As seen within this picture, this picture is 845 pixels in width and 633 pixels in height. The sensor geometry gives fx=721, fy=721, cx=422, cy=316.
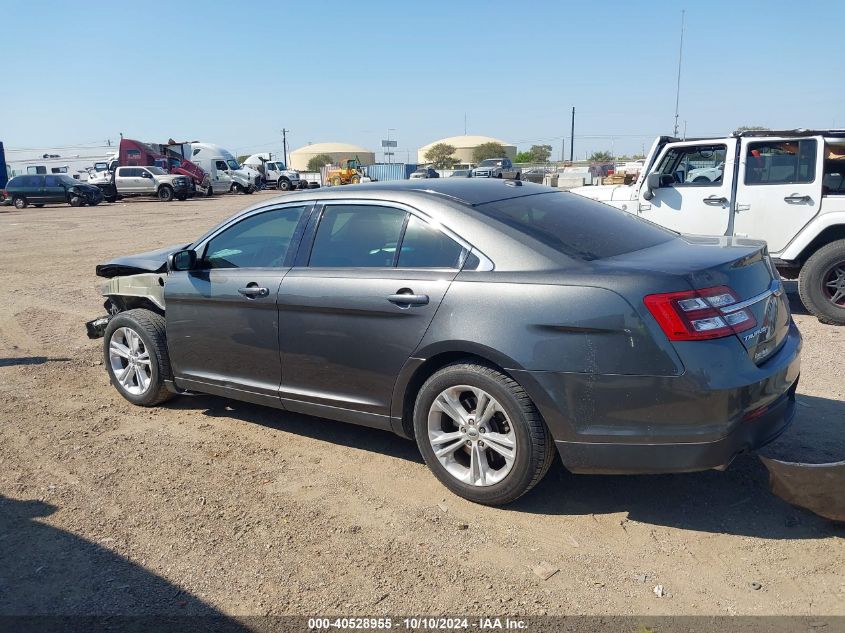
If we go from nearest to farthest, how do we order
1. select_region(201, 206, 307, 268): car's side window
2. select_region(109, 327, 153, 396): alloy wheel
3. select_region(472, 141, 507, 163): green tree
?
select_region(201, 206, 307, 268): car's side window < select_region(109, 327, 153, 396): alloy wheel < select_region(472, 141, 507, 163): green tree

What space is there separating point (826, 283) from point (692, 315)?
17.7 feet

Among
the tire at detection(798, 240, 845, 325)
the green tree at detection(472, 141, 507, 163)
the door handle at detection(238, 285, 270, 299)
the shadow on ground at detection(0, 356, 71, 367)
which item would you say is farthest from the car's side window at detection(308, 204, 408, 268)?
the green tree at detection(472, 141, 507, 163)

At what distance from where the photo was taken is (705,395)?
10.3 feet

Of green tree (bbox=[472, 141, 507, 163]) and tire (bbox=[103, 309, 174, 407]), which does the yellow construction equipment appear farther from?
green tree (bbox=[472, 141, 507, 163])

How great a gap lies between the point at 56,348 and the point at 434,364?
16.9 ft

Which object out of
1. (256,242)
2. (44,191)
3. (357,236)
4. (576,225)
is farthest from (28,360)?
(44,191)

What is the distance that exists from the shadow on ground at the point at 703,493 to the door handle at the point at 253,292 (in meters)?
1.06

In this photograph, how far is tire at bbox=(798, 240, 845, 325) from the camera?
24.7ft

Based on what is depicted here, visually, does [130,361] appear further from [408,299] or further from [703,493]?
[703,493]

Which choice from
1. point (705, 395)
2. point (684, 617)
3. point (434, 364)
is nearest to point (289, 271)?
point (434, 364)

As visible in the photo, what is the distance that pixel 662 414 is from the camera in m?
3.21

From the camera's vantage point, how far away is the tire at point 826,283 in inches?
296

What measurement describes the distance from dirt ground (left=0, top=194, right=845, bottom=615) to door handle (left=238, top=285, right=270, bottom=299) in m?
0.99

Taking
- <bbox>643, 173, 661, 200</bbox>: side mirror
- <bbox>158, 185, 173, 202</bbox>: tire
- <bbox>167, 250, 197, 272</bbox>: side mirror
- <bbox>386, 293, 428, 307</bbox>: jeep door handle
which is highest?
<bbox>643, 173, 661, 200</bbox>: side mirror
